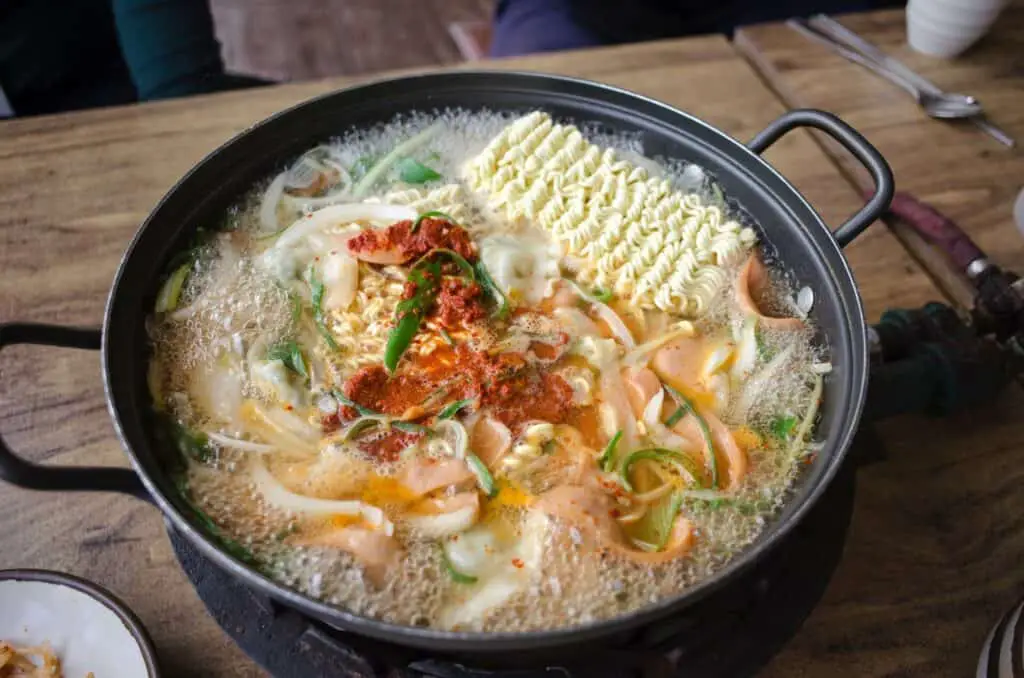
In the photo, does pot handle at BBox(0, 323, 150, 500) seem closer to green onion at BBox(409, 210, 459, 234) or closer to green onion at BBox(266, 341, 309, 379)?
green onion at BBox(266, 341, 309, 379)

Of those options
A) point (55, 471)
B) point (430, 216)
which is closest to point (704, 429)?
point (430, 216)

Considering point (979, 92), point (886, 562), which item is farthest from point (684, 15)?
point (886, 562)

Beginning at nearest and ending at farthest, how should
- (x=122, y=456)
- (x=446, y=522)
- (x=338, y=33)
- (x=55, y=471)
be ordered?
(x=55, y=471) < (x=446, y=522) < (x=122, y=456) < (x=338, y=33)

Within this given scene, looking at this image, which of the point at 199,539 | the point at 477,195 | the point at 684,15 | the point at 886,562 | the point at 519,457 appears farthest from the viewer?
the point at 684,15

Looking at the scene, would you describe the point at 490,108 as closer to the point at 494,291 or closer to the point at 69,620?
the point at 494,291

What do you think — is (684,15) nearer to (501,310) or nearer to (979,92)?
(979,92)

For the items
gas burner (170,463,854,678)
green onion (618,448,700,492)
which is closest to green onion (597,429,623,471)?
green onion (618,448,700,492)

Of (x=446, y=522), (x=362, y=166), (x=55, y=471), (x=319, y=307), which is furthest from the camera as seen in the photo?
(x=362, y=166)
